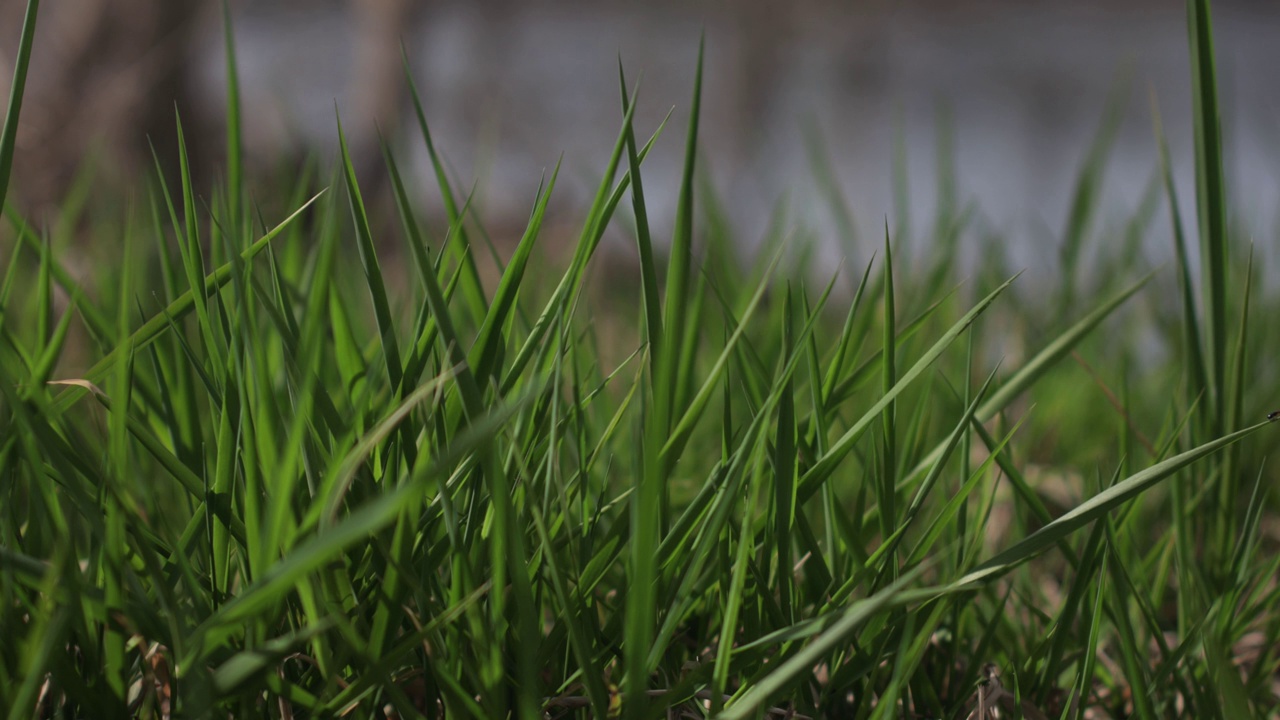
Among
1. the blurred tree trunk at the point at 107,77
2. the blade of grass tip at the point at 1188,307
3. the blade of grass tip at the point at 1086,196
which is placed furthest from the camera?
the blurred tree trunk at the point at 107,77

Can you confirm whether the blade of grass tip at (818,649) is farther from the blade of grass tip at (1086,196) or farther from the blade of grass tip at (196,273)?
the blade of grass tip at (1086,196)

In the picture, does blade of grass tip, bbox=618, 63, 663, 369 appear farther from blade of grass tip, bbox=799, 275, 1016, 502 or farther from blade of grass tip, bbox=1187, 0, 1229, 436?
blade of grass tip, bbox=1187, 0, 1229, 436

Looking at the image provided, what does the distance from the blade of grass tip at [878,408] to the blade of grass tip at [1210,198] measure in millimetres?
183

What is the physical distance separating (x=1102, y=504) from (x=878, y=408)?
0.08 metres

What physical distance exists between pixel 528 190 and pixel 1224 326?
9.41ft

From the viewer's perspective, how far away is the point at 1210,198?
0.45 metres

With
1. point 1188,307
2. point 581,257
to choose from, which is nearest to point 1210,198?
point 1188,307

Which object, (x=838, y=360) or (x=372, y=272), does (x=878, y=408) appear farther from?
(x=372, y=272)

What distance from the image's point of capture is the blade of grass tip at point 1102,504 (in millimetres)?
298

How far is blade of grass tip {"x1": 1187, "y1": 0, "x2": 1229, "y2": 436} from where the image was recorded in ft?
1.38

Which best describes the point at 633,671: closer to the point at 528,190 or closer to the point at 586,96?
the point at 528,190

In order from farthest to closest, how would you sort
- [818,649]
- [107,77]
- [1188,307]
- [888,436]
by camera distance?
[107,77] < [1188,307] < [888,436] < [818,649]

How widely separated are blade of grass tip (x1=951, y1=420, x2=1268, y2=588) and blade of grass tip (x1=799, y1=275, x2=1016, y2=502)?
0.06 m

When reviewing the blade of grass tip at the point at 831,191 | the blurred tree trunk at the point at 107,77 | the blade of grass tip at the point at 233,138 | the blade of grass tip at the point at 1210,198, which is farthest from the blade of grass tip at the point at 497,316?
the blurred tree trunk at the point at 107,77
